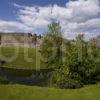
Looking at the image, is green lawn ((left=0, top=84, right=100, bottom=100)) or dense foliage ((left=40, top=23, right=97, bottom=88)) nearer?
green lawn ((left=0, top=84, right=100, bottom=100))

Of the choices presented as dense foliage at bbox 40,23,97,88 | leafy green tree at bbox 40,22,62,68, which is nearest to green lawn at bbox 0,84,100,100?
dense foliage at bbox 40,23,97,88

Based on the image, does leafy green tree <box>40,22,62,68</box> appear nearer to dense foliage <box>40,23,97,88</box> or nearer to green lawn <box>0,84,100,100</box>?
dense foliage <box>40,23,97,88</box>

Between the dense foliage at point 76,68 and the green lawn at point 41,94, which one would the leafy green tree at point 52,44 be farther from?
the green lawn at point 41,94

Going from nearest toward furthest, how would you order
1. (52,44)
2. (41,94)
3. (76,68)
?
(41,94)
(76,68)
(52,44)

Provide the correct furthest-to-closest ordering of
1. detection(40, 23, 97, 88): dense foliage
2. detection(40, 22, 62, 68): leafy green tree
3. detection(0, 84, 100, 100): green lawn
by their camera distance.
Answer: detection(40, 22, 62, 68): leafy green tree < detection(40, 23, 97, 88): dense foliage < detection(0, 84, 100, 100): green lawn

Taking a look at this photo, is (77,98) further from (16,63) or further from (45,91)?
(16,63)

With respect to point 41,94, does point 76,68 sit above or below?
above

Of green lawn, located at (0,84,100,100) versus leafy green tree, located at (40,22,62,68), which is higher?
leafy green tree, located at (40,22,62,68)

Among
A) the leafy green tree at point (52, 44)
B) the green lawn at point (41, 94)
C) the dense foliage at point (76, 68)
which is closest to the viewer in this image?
the green lawn at point (41, 94)

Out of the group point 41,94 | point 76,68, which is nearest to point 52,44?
point 76,68

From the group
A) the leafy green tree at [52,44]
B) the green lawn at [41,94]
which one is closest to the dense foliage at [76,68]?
the green lawn at [41,94]

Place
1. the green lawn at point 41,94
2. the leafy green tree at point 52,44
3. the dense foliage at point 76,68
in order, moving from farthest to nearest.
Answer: the leafy green tree at point 52,44 < the dense foliage at point 76,68 < the green lawn at point 41,94

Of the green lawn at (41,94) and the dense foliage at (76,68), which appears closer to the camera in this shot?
the green lawn at (41,94)

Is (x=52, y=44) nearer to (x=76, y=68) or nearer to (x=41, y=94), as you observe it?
(x=76, y=68)
